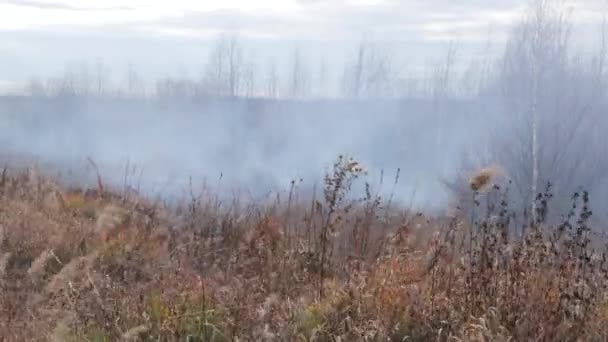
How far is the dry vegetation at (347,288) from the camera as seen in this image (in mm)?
4840

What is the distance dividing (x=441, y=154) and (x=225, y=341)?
132ft

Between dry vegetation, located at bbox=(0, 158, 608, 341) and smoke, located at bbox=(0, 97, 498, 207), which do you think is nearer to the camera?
dry vegetation, located at bbox=(0, 158, 608, 341)

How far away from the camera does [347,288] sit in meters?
5.41

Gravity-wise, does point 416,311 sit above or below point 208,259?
above

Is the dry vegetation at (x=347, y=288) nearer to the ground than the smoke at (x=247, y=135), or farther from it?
farther from it

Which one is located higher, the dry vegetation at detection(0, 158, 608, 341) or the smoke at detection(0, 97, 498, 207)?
the dry vegetation at detection(0, 158, 608, 341)

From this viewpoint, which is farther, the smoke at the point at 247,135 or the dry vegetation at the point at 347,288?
the smoke at the point at 247,135

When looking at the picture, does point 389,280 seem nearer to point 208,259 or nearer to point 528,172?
point 208,259

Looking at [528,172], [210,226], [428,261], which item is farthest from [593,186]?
[428,261]

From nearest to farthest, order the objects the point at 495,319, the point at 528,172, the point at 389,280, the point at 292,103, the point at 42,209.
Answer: the point at 495,319, the point at 389,280, the point at 42,209, the point at 528,172, the point at 292,103

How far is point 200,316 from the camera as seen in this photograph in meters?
5.02

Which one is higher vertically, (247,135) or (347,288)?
(347,288)

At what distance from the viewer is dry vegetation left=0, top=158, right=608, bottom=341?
15.9 ft

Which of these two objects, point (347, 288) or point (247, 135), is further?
point (247, 135)
